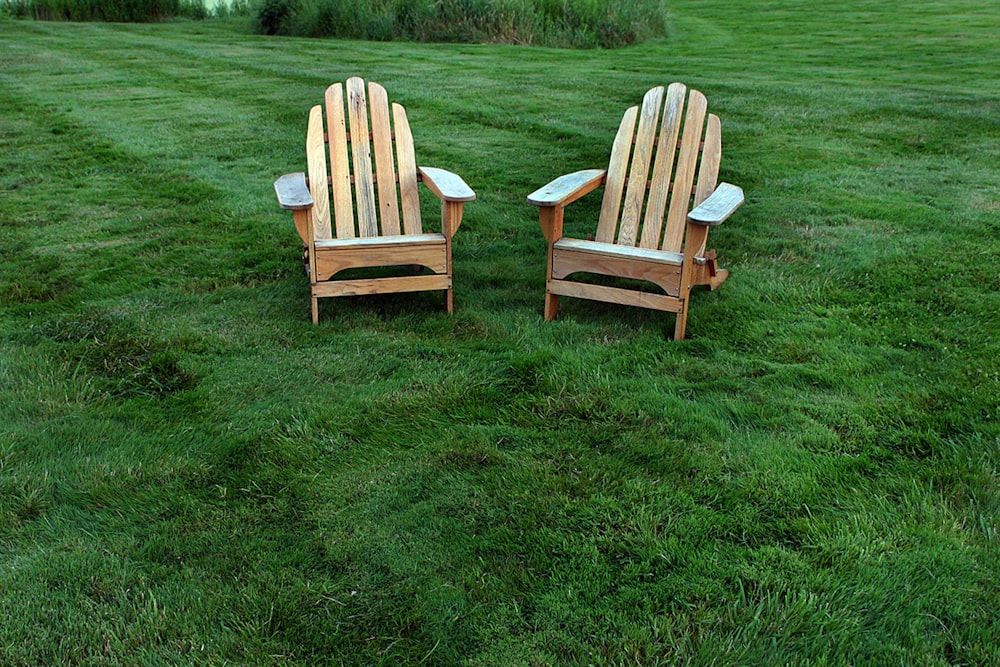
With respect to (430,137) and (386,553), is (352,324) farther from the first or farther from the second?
(430,137)

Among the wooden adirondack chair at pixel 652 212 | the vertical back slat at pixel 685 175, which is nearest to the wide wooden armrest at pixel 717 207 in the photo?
the wooden adirondack chair at pixel 652 212

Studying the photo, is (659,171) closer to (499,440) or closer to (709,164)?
(709,164)

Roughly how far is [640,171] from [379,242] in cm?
137

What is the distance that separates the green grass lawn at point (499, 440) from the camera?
7.23 ft

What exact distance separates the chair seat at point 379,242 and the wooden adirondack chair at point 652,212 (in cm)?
50

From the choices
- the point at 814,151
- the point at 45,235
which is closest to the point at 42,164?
the point at 45,235

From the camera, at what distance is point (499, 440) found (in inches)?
118

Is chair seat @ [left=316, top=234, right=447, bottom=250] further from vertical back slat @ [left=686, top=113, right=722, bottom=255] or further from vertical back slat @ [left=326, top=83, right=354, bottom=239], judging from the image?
vertical back slat @ [left=686, top=113, right=722, bottom=255]

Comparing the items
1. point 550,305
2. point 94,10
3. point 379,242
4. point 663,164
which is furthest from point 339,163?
point 94,10

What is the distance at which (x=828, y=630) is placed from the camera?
2.15m

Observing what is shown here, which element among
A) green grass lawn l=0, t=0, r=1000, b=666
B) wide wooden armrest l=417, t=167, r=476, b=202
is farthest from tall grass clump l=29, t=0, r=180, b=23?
wide wooden armrest l=417, t=167, r=476, b=202

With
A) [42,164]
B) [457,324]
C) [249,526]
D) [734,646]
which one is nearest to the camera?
[734,646]

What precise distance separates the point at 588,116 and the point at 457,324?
184 inches

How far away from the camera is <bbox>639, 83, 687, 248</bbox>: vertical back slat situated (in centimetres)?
427
